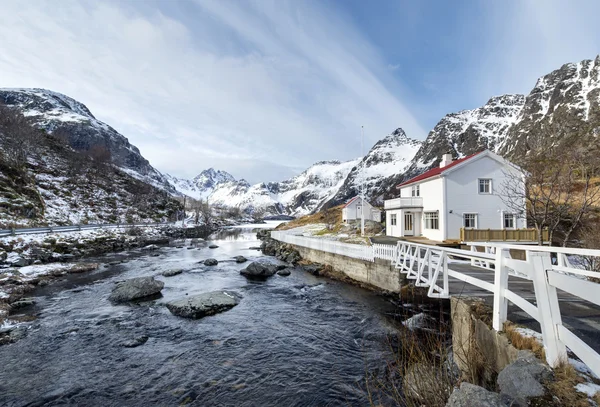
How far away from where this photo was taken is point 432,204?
96.2ft

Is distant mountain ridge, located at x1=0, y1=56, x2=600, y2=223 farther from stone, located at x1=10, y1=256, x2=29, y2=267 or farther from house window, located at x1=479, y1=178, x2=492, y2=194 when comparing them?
stone, located at x1=10, y1=256, x2=29, y2=267

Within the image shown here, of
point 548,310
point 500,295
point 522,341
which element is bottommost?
point 522,341

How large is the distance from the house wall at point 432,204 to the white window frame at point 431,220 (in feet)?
0.80

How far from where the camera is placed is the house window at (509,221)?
27516 mm

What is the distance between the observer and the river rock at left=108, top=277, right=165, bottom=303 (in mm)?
14988

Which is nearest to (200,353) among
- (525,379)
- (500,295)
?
(500,295)

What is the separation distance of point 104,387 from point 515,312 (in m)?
10.5

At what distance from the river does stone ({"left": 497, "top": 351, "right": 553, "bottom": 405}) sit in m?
2.98

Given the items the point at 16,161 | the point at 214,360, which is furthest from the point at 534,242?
the point at 16,161

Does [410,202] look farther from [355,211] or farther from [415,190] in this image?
[355,211]

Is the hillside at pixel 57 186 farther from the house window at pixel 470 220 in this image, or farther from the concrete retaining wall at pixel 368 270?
the house window at pixel 470 220

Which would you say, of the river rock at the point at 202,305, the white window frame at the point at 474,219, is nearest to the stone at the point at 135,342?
the river rock at the point at 202,305

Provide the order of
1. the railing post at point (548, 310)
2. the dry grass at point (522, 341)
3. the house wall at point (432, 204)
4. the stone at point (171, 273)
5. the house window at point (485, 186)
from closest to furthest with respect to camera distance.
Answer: the railing post at point (548, 310) < the dry grass at point (522, 341) < the stone at point (171, 273) < the house wall at point (432, 204) < the house window at point (485, 186)

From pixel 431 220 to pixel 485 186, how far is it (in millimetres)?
5938
